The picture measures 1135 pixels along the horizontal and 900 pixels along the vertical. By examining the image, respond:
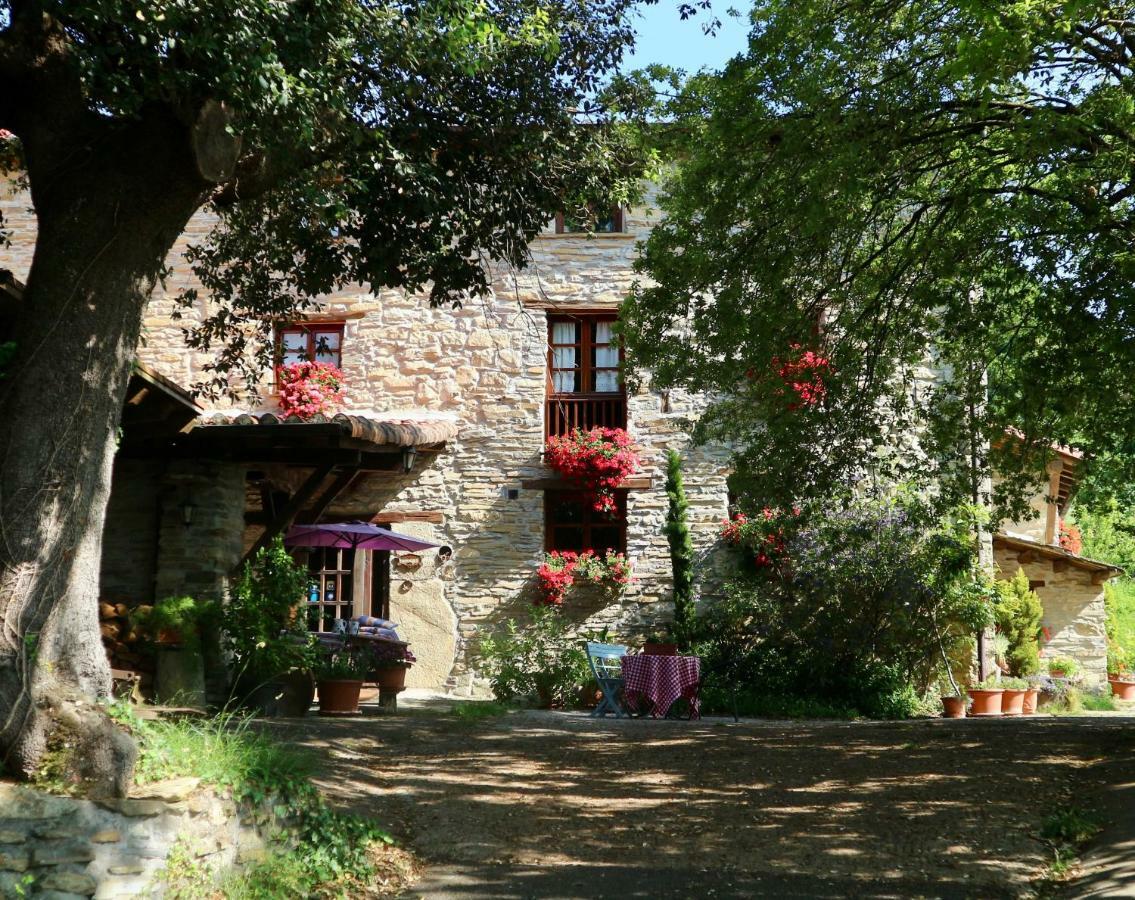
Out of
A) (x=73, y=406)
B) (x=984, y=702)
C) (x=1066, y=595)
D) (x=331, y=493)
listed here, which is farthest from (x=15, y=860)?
(x=1066, y=595)

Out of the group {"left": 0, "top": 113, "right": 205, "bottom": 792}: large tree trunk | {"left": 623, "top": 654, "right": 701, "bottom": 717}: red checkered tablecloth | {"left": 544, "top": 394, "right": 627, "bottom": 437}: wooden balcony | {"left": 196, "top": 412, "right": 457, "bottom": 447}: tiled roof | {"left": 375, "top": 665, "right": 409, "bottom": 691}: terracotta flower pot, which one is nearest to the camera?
{"left": 0, "top": 113, "right": 205, "bottom": 792}: large tree trunk

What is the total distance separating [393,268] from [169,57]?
2085mm

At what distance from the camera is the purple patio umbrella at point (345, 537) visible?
11422 millimetres

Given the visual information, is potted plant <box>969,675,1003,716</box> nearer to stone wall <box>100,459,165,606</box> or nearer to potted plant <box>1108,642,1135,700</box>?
potted plant <box>1108,642,1135,700</box>

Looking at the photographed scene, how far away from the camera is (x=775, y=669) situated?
41.4 ft

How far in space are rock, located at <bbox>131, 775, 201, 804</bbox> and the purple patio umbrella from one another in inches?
256

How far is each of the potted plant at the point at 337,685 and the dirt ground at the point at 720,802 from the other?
440 mm

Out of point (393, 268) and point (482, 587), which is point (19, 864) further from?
point (482, 587)

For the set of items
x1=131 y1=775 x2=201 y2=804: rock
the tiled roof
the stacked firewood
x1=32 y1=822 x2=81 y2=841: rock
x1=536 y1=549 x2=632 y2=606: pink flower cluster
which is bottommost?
x1=32 y1=822 x2=81 y2=841: rock

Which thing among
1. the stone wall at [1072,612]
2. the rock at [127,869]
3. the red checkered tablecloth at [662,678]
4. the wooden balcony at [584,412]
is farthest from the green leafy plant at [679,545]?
the rock at [127,869]

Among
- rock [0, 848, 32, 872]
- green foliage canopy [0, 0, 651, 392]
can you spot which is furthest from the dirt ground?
green foliage canopy [0, 0, 651, 392]

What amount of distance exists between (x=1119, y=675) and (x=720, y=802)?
532 inches

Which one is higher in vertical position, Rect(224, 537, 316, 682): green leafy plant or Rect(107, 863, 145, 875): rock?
Rect(224, 537, 316, 682): green leafy plant

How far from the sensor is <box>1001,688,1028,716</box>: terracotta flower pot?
12914mm
